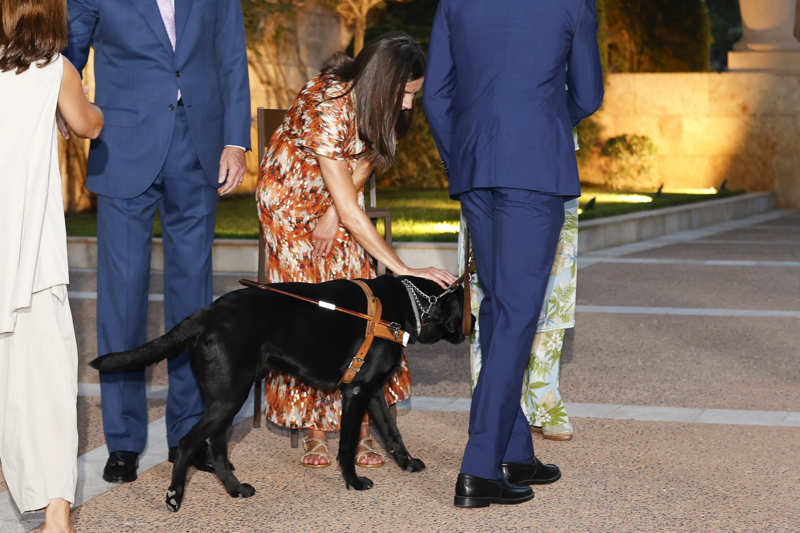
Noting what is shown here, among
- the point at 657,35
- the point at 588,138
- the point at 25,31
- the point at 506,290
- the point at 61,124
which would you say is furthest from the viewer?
the point at 657,35

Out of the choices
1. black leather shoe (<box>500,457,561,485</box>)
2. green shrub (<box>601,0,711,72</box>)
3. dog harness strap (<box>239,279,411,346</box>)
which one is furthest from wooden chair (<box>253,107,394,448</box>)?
green shrub (<box>601,0,711,72</box>)

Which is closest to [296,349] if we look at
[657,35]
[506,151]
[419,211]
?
[506,151]

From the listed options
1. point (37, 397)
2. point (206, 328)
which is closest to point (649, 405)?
point (206, 328)

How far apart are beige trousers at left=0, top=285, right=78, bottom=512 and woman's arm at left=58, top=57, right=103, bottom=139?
49 centimetres

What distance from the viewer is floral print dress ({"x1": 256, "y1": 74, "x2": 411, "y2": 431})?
4.66m

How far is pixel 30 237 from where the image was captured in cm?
345

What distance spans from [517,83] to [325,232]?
119 cm

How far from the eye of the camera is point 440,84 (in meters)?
4.08

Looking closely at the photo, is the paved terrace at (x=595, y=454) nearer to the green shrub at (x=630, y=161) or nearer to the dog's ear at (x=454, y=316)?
the dog's ear at (x=454, y=316)

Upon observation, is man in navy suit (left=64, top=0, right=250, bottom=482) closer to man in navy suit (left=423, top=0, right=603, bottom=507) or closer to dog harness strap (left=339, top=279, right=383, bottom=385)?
dog harness strap (left=339, top=279, right=383, bottom=385)

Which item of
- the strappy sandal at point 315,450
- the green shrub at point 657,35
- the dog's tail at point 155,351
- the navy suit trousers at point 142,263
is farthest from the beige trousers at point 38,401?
the green shrub at point 657,35

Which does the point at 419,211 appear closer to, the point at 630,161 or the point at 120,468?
the point at 630,161

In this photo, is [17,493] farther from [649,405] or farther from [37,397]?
[649,405]

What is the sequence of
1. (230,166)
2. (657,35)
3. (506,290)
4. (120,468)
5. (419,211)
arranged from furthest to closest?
(657,35) < (419,211) < (230,166) < (120,468) < (506,290)
